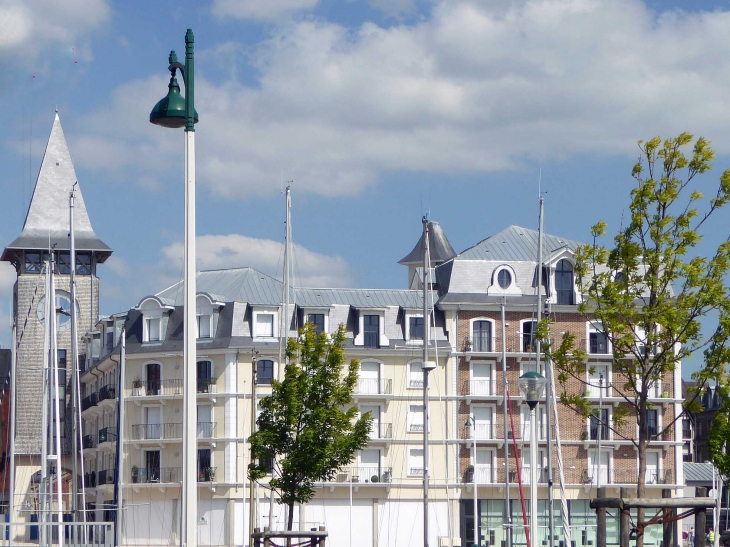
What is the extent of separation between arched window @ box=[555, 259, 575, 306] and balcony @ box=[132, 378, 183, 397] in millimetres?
22096

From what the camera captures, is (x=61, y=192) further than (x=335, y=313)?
Yes

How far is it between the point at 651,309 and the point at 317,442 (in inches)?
800

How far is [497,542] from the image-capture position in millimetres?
66938

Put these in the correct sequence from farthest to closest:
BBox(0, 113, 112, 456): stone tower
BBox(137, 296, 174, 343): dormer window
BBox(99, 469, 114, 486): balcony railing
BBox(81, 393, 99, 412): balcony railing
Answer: BBox(0, 113, 112, 456): stone tower, BBox(81, 393, 99, 412): balcony railing, BBox(99, 469, 114, 486): balcony railing, BBox(137, 296, 174, 343): dormer window

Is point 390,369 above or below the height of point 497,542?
above

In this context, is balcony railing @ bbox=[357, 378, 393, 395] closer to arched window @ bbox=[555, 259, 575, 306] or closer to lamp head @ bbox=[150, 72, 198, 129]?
arched window @ bbox=[555, 259, 575, 306]

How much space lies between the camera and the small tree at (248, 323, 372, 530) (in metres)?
39.6

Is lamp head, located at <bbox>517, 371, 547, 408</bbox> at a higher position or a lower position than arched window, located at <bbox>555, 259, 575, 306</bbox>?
lower

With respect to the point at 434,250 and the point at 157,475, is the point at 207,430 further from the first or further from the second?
the point at 434,250

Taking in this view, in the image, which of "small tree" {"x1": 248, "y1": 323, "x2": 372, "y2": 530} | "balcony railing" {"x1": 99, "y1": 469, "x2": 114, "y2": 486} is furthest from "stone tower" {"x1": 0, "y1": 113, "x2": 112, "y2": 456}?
"small tree" {"x1": 248, "y1": 323, "x2": 372, "y2": 530}

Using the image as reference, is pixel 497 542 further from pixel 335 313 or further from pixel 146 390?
pixel 146 390

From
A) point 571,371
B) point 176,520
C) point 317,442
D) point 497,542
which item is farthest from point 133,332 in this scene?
point 571,371

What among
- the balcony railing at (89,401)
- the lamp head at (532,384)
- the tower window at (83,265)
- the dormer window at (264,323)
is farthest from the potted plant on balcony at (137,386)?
the lamp head at (532,384)

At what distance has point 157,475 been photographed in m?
67.8
